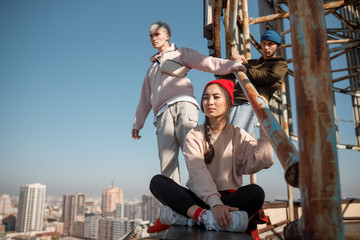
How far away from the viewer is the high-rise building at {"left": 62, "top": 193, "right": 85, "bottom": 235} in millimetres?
62344

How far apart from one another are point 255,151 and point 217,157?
220 mm

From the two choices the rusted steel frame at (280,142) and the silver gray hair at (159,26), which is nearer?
the rusted steel frame at (280,142)

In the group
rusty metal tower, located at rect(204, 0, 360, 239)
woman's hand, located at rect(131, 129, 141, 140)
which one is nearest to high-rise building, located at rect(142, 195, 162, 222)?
woman's hand, located at rect(131, 129, 141, 140)

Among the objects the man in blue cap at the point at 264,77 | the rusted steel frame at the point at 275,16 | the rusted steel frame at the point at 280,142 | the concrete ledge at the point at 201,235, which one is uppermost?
the rusted steel frame at the point at 275,16

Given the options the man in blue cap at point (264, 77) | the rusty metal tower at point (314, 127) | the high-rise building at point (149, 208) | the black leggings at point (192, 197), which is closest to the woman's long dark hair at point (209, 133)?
the black leggings at point (192, 197)

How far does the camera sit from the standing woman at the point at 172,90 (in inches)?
84.4

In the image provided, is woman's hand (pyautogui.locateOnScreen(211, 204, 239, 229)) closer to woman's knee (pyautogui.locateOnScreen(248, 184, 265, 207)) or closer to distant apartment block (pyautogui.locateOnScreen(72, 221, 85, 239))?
woman's knee (pyautogui.locateOnScreen(248, 184, 265, 207))

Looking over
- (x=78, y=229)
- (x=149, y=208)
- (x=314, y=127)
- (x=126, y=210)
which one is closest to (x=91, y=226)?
(x=78, y=229)

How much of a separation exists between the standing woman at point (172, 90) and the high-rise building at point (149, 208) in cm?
5440

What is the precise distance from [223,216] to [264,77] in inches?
49.9

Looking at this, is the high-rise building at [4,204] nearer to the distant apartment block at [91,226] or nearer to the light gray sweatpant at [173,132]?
the distant apartment block at [91,226]

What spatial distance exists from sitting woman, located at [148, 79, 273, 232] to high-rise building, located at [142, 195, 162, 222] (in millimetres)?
54974

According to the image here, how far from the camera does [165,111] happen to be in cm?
220

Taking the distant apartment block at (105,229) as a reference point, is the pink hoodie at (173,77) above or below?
above
